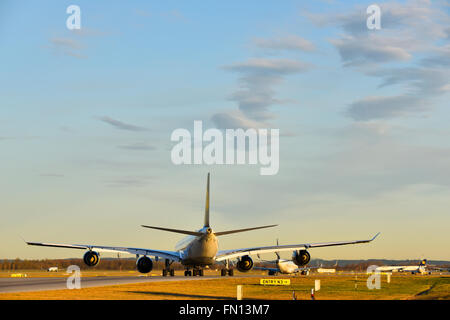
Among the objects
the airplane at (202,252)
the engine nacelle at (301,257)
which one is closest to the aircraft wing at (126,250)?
the airplane at (202,252)

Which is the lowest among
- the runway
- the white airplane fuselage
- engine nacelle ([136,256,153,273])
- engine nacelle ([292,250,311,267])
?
the runway

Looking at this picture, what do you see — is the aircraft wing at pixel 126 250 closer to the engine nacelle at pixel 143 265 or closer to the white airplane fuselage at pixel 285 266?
the engine nacelle at pixel 143 265

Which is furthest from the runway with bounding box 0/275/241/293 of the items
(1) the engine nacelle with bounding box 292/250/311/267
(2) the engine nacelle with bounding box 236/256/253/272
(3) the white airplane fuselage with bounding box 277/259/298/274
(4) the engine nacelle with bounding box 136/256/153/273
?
(3) the white airplane fuselage with bounding box 277/259/298/274

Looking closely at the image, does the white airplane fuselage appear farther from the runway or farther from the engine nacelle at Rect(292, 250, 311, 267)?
the engine nacelle at Rect(292, 250, 311, 267)

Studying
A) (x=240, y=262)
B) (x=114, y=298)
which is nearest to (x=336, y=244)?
(x=240, y=262)

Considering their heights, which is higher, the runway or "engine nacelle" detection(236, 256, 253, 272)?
"engine nacelle" detection(236, 256, 253, 272)

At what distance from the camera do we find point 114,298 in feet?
140

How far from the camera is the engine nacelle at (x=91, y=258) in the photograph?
6781 centimetres

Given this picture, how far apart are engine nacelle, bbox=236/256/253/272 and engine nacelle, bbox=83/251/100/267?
17.9 m

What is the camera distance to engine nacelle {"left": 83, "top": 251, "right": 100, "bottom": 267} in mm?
67812

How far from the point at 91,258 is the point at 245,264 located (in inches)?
764

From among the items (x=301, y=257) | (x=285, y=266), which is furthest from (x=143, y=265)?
(x=285, y=266)
